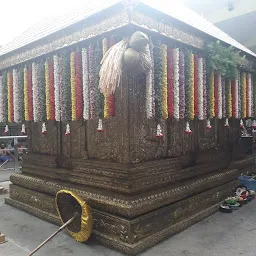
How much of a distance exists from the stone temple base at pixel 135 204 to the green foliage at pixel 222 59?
6.74 feet

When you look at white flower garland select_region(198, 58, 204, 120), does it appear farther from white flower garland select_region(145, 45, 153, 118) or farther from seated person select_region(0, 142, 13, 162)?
seated person select_region(0, 142, 13, 162)

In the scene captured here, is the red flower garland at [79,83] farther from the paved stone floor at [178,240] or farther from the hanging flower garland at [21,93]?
the paved stone floor at [178,240]

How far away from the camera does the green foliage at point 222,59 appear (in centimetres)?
534

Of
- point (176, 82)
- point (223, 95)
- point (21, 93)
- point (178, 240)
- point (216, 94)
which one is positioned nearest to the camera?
point (178, 240)

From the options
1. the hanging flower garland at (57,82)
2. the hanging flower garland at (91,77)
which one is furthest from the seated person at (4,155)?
the hanging flower garland at (91,77)

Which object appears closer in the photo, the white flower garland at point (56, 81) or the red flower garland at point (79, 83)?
the red flower garland at point (79, 83)

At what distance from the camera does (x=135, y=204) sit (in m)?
4.15

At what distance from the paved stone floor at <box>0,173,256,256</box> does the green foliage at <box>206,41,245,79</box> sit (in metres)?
2.86

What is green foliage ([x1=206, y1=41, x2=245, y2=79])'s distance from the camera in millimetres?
5336

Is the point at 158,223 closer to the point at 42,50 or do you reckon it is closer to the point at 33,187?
the point at 33,187

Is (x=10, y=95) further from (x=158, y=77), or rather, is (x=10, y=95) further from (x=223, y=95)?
(x=223, y=95)

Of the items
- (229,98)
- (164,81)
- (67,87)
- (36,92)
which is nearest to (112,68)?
(164,81)

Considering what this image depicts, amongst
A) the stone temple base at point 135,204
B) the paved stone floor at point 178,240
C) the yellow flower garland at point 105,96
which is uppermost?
the yellow flower garland at point 105,96

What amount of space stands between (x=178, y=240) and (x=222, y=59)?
338 cm
